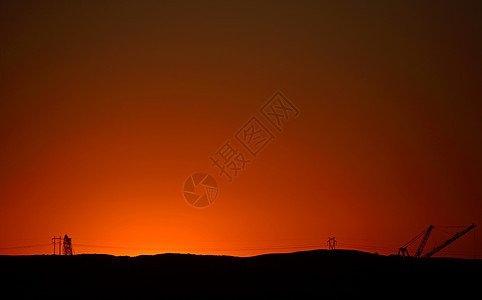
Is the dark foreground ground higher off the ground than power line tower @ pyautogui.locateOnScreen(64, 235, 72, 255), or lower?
lower

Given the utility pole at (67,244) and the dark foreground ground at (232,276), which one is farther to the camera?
the utility pole at (67,244)

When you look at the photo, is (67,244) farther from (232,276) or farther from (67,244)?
(232,276)

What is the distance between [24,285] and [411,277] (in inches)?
1177

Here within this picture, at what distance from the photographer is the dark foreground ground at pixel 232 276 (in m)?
45.6

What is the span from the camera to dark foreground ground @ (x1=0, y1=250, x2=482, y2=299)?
1796 inches

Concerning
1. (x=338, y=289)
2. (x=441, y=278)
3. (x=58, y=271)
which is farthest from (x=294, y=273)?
(x=58, y=271)

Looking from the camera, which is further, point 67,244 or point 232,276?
point 67,244

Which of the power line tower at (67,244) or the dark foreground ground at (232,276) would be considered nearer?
the dark foreground ground at (232,276)

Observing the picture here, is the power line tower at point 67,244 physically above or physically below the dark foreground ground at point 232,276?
above

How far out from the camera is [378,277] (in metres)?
50.2

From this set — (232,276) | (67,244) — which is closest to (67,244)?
(67,244)

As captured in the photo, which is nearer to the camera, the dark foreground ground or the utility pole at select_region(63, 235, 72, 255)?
the dark foreground ground

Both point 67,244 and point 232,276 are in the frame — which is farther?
point 67,244

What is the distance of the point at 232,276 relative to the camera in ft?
164
